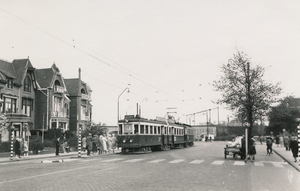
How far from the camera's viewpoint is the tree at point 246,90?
26.5 m

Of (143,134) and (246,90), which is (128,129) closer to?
(143,134)

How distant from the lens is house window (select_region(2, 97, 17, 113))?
37.6 meters

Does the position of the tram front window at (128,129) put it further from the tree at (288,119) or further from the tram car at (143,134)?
the tree at (288,119)

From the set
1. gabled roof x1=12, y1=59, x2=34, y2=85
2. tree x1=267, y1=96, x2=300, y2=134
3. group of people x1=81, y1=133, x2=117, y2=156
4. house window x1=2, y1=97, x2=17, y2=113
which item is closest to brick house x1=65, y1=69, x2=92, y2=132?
gabled roof x1=12, y1=59, x2=34, y2=85

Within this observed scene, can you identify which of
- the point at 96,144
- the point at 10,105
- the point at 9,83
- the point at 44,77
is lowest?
the point at 96,144

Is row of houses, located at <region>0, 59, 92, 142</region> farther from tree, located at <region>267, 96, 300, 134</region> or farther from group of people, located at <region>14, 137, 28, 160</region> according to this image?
tree, located at <region>267, 96, 300, 134</region>

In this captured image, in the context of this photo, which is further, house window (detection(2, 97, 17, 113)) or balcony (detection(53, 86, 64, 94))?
balcony (detection(53, 86, 64, 94))

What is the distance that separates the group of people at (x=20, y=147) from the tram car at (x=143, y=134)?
747 centimetres

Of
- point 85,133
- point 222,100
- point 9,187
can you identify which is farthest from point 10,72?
point 9,187

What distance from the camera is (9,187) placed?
1009 cm

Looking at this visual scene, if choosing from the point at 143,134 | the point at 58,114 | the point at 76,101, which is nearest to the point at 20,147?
the point at 143,134

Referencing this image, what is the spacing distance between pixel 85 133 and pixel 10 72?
11.2m

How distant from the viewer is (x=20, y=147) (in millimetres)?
24281

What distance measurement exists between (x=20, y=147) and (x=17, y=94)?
17.2 metres
